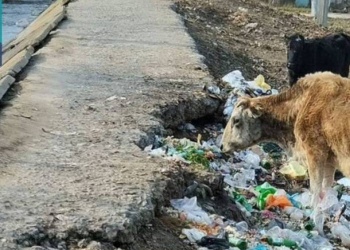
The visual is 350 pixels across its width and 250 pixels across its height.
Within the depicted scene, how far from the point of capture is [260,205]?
742 cm

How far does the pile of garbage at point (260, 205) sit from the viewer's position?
19.8ft

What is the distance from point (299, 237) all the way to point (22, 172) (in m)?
2.08

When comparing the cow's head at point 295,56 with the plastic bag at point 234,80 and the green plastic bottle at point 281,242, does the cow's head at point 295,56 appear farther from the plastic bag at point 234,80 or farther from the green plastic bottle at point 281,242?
the green plastic bottle at point 281,242

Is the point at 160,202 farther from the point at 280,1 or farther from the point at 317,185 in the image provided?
the point at 280,1

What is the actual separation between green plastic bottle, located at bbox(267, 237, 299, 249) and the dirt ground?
5.09m

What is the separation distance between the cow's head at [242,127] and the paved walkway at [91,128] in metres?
0.67

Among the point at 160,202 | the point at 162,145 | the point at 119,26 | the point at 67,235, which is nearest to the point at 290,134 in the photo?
the point at 162,145

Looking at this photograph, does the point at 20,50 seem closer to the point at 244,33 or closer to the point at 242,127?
the point at 242,127

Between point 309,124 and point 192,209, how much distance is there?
1906mm

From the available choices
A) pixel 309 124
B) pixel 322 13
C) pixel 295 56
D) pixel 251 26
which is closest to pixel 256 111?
pixel 309 124

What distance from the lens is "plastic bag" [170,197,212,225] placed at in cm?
608

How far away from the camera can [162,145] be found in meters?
7.76

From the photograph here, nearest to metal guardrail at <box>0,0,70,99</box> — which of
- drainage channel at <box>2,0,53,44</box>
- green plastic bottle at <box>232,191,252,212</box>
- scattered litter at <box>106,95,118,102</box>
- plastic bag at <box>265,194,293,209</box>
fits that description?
drainage channel at <box>2,0,53,44</box>

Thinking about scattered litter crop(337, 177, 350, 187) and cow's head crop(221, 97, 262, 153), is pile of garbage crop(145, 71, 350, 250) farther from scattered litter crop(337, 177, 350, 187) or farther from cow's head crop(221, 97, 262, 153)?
cow's head crop(221, 97, 262, 153)
